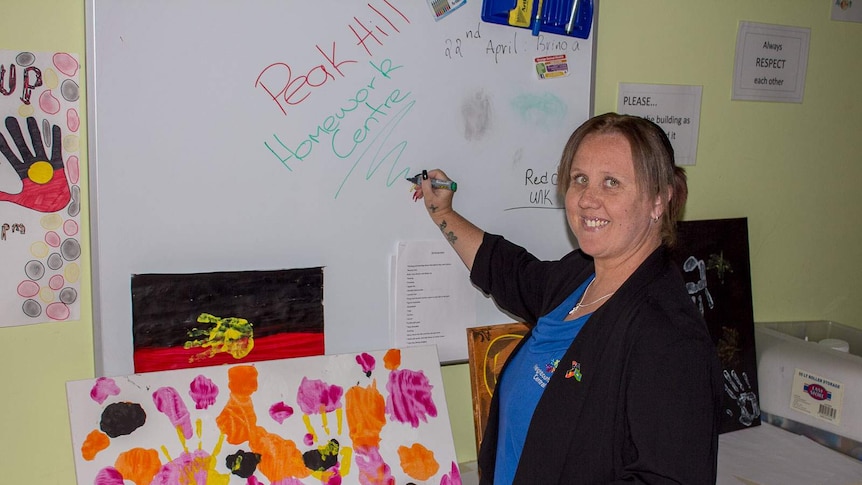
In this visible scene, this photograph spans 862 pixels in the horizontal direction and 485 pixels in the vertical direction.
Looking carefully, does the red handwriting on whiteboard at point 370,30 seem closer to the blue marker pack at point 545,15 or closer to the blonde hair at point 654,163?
the blue marker pack at point 545,15

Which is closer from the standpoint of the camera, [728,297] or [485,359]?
[485,359]

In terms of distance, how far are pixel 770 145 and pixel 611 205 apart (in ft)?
3.20

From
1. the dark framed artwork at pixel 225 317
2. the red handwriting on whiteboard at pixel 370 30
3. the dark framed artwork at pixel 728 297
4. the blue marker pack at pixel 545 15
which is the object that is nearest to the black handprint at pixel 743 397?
the dark framed artwork at pixel 728 297

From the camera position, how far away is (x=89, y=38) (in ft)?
4.11

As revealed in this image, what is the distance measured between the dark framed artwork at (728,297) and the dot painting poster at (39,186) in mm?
1396

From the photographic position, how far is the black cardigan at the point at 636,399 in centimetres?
108

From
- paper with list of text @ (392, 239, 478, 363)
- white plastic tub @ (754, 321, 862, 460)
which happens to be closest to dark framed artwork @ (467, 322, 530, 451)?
paper with list of text @ (392, 239, 478, 363)

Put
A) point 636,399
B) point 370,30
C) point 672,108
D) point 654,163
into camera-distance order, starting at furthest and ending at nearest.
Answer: point 672,108
point 370,30
point 654,163
point 636,399

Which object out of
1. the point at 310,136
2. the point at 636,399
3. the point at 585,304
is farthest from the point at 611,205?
the point at 310,136

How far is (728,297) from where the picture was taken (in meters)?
1.92

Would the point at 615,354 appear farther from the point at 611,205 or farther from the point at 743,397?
the point at 743,397

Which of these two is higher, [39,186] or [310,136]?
[310,136]

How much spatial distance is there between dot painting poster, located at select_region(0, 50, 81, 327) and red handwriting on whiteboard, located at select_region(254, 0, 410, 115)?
1.12ft

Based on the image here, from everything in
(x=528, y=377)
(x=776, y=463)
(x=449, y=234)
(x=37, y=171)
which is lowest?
(x=776, y=463)
